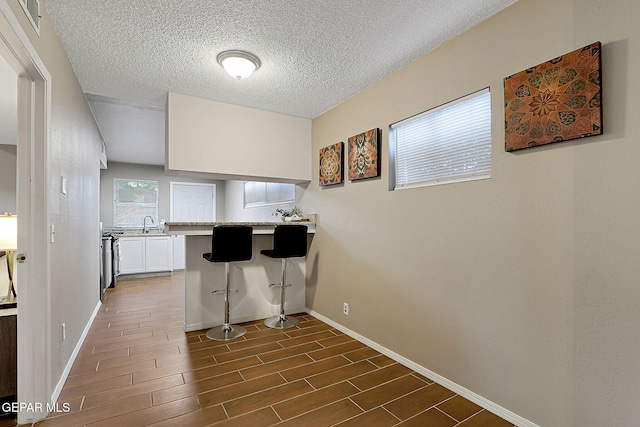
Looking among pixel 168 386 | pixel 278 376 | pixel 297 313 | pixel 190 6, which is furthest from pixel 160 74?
pixel 297 313

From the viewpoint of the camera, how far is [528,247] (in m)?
1.74

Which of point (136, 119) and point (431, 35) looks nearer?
point (431, 35)

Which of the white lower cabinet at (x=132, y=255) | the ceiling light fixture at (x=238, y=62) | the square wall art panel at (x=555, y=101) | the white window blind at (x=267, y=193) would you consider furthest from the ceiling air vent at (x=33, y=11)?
the white lower cabinet at (x=132, y=255)

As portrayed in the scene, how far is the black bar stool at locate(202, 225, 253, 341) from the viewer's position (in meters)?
2.97

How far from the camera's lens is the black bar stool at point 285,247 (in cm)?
330

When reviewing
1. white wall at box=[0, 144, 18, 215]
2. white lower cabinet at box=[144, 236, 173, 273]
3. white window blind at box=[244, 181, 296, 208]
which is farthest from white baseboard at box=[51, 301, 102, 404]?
white lower cabinet at box=[144, 236, 173, 273]

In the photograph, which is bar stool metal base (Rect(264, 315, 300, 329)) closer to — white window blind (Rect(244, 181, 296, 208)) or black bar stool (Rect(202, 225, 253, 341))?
black bar stool (Rect(202, 225, 253, 341))

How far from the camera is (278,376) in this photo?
7.52 ft

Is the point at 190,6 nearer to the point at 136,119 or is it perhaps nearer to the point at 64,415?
the point at 64,415

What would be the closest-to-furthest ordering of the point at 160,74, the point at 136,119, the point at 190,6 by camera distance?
the point at 190,6
the point at 160,74
the point at 136,119

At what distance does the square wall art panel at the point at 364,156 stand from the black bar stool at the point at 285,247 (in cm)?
83

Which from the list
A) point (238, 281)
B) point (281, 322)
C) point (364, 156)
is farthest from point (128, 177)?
point (364, 156)

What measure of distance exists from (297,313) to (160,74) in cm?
296

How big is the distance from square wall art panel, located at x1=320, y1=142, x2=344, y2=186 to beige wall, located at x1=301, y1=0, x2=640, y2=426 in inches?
25.1
